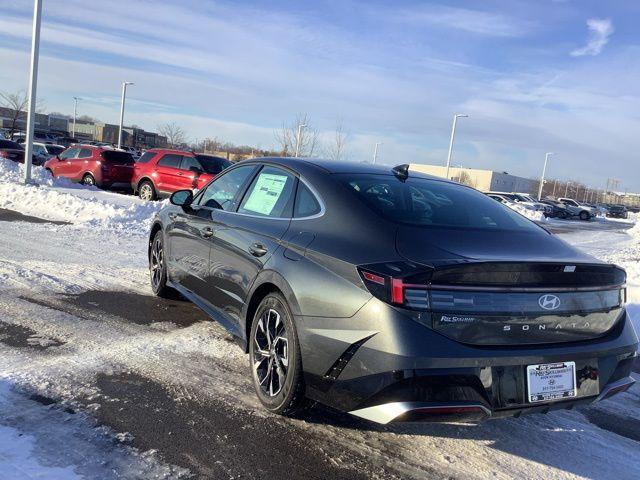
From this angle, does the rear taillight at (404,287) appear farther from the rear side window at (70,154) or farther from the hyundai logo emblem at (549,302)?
the rear side window at (70,154)

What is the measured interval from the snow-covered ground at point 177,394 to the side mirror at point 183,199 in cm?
117

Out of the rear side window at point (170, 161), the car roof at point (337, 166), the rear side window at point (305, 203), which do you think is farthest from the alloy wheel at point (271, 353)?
the rear side window at point (170, 161)

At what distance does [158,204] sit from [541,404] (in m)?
12.1

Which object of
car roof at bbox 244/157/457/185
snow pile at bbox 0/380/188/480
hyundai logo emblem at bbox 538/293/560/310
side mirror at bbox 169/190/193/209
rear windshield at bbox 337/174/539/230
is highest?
car roof at bbox 244/157/457/185

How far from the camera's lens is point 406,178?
14.2 feet

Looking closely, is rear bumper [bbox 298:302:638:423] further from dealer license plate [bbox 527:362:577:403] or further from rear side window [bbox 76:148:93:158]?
rear side window [bbox 76:148:93:158]

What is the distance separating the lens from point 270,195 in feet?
14.3

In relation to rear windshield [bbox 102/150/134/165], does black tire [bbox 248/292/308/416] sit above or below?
below

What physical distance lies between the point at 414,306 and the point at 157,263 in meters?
4.14

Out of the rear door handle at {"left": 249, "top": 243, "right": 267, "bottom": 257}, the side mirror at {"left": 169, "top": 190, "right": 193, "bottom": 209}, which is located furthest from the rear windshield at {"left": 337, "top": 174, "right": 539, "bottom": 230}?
the side mirror at {"left": 169, "top": 190, "right": 193, "bottom": 209}

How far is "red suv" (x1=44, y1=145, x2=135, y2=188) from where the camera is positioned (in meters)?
19.3

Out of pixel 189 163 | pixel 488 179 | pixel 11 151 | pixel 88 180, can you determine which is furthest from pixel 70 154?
pixel 488 179

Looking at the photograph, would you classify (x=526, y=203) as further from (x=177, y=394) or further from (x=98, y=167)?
(x=177, y=394)

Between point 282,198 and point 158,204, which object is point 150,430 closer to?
point 282,198
